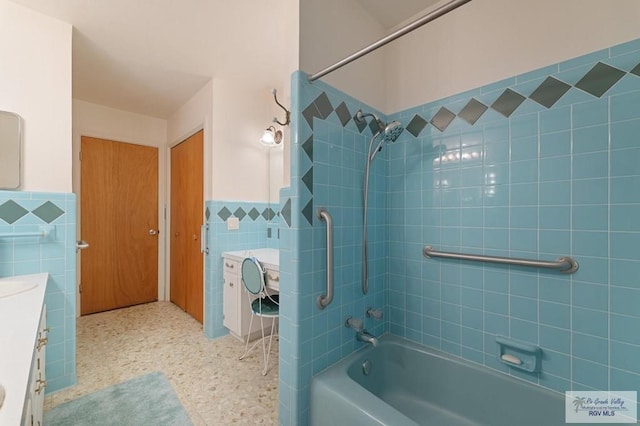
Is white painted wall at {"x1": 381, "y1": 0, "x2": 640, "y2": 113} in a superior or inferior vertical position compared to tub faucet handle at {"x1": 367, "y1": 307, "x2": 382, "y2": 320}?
superior

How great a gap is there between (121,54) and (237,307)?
2.25m

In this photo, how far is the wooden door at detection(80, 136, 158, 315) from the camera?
2.89m

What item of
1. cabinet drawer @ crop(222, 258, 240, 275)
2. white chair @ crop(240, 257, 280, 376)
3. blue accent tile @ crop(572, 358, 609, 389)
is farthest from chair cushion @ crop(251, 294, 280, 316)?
blue accent tile @ crop(572, 358, 609, 389)

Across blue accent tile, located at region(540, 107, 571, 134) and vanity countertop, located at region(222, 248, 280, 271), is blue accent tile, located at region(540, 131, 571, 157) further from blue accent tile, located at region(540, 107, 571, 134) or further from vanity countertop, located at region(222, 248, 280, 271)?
vanity countertop, located at region(222, 248, 280, 271)

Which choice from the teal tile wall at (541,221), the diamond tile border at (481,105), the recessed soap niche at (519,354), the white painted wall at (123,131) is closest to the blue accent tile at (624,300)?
the teal tile wall at (541,221)

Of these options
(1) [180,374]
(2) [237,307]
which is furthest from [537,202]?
(1) [180,374]

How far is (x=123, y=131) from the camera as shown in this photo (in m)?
3.10

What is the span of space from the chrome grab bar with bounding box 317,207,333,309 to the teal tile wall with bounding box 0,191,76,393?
5.46 feet

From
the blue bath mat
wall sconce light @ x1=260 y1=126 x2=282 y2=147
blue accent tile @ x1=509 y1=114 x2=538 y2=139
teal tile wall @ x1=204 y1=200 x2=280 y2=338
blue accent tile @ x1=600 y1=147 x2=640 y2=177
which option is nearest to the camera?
blue accent tile @ x1=600 y1=147 x2=640 y2=177

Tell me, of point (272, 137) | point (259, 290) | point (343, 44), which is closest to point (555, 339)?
point (259, 290)

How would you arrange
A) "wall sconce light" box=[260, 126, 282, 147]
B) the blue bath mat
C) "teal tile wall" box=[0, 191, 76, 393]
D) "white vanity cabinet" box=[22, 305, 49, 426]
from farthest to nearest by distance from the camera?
"wall sconce light" box=[260, 126, 282, 147] → "teal tile wall" box=[0, 191, 76, 393] → the blue bath mat → "white vanity cabinet" box=[22, 305, 49, 426]

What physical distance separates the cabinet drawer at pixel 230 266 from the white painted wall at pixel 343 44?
1.64 m

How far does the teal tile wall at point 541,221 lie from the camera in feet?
3.46

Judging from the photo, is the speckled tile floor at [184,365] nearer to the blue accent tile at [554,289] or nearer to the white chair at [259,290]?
the white chair at [259,290]
